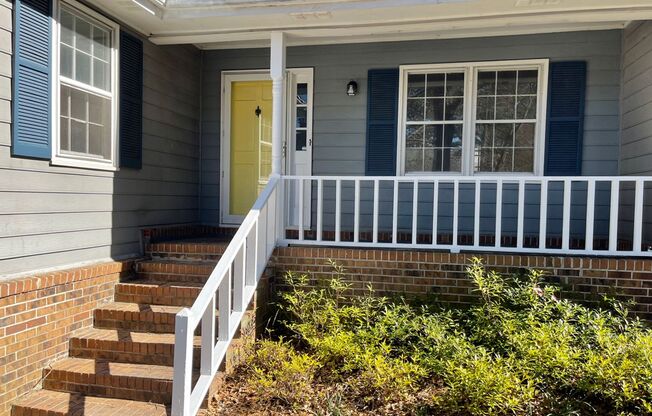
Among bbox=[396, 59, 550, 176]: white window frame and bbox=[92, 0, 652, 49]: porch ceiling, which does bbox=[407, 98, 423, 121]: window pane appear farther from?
bbox=[92, 0, 652, 49]: porch ceiling

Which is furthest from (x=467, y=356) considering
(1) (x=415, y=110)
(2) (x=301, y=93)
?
(2) (x=301, y=93)

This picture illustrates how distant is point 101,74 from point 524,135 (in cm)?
461

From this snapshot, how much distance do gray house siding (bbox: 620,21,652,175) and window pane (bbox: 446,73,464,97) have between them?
1.72m

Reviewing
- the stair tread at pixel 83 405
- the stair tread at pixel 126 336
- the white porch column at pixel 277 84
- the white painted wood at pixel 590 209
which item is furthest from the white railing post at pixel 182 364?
the white painted wood at pixel 590 209

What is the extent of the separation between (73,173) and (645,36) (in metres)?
5.60

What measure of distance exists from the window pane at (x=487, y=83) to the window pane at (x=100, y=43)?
407 cm

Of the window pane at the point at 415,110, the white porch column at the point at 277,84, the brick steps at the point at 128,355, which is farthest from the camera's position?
the window pane at the point at 415,110

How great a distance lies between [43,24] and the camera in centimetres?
372

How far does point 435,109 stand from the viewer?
5.68 meters

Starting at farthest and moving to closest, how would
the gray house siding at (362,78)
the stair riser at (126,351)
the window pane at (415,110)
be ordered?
the window pane at (415,110)
the gray house siding at (362,78)
the stair riser at (126,351)

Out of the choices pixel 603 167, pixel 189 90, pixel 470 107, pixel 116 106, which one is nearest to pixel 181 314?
pixel 116 106

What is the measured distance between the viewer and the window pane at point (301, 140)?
604cm

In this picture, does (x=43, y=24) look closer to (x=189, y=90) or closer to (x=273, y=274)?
(x=189, y=90)

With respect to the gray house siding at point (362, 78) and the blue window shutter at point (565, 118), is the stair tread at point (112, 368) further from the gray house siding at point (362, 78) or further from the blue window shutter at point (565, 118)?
the blue window shutter at point (565, 118)
